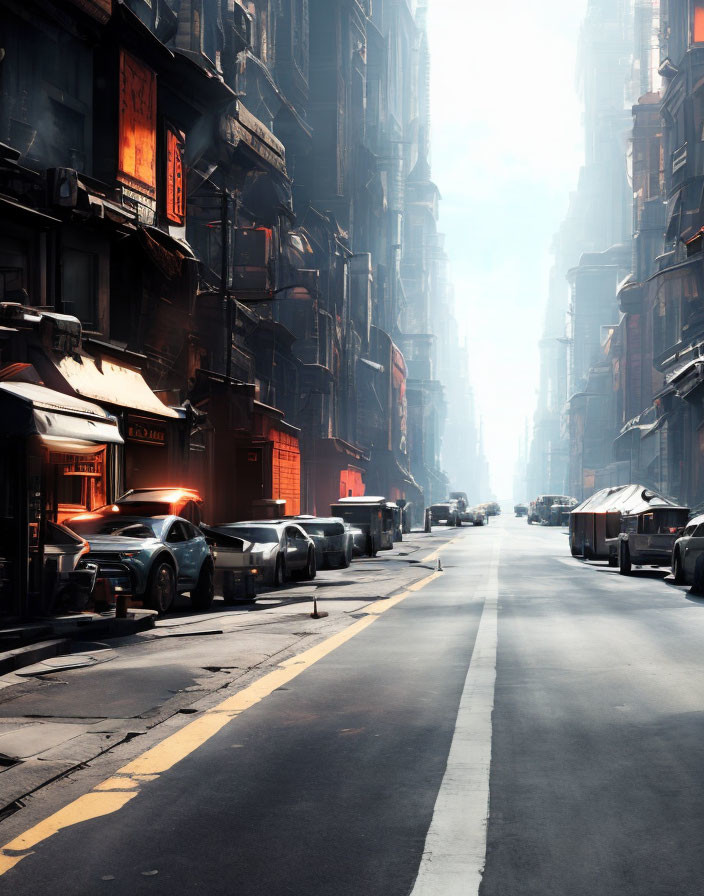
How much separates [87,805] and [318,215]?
71.9 m

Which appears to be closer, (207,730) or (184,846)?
(184,846)

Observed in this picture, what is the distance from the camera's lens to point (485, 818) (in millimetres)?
4984

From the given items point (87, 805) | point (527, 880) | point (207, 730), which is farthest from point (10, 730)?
point (527, 880)

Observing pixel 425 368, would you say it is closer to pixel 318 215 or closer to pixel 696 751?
pixel 318 215

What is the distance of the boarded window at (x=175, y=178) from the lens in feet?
108

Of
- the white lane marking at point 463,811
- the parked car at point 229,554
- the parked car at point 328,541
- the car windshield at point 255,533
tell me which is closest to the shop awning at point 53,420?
the white lane marking at point 463,811

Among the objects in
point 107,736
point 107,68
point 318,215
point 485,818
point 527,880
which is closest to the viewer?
point 527,880

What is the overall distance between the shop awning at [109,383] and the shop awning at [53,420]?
10.4 m

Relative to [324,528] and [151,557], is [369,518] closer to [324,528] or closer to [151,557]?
[324,528]

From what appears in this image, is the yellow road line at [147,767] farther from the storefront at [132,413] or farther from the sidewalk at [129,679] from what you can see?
the storefront at [132,413]

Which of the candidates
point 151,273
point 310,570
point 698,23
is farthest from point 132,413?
point 698,23

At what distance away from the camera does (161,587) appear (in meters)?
15.3

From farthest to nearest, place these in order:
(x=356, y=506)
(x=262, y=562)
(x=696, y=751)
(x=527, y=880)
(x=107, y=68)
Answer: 1. (x=356, y=506)
2. (x=107, y=68)
3. (x=262, y=562)
4. (x=696, y=751)
5. (x=527, y=880)

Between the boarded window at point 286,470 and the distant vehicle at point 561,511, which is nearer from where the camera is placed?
the boarded window at point 286,470
